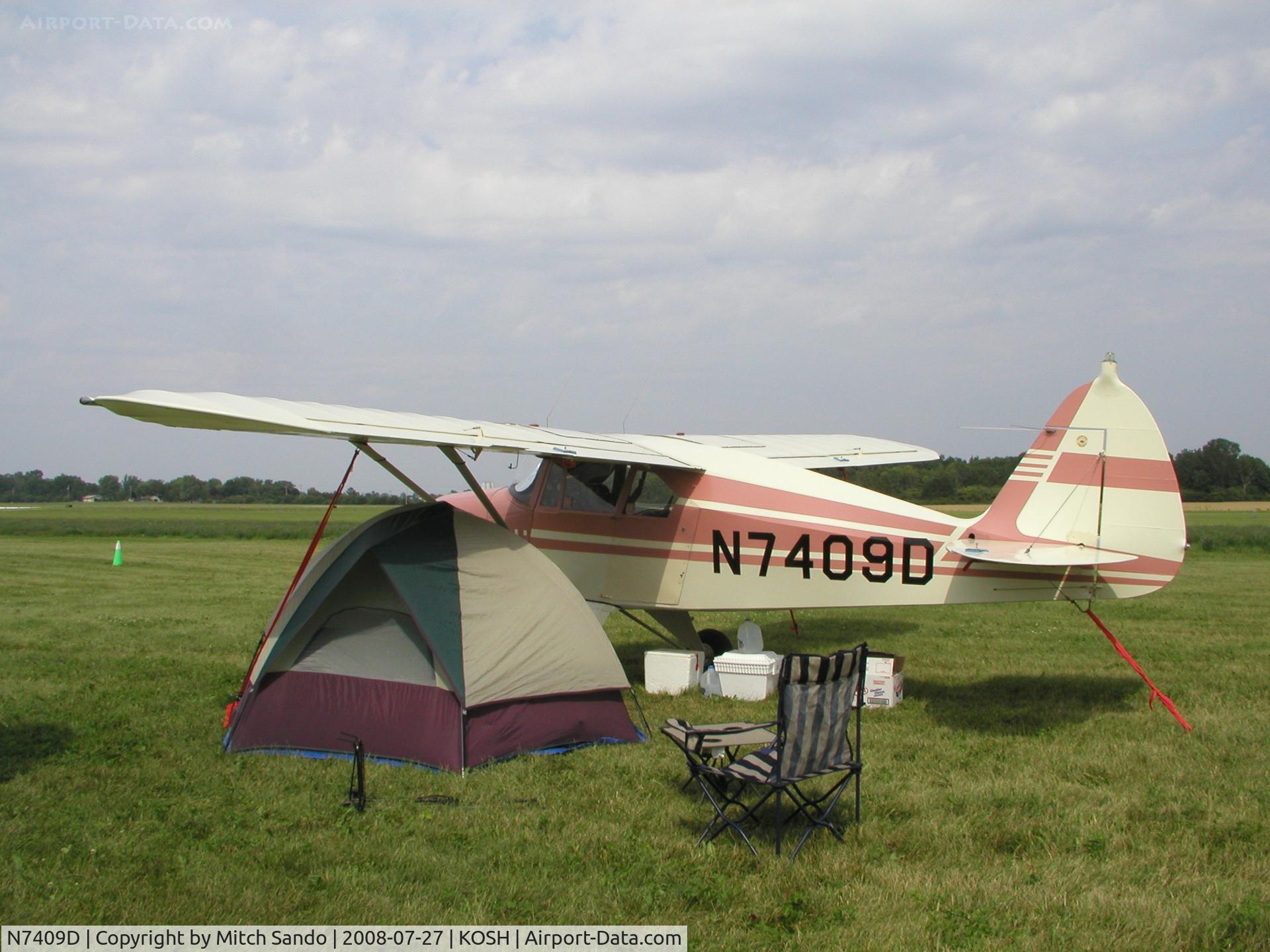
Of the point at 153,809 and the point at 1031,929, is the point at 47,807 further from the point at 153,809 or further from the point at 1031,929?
the point at 1031,929

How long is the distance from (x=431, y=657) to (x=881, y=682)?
3.82 m

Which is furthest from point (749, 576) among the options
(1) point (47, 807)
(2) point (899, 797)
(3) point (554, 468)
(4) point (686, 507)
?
(1) point (47, 807)

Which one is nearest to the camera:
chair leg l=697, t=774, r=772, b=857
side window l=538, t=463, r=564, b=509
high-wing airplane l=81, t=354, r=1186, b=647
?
chair leg l=697, t=774, r=772, b=857

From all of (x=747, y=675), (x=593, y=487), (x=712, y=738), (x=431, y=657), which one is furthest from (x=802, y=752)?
(x=593, y=487)

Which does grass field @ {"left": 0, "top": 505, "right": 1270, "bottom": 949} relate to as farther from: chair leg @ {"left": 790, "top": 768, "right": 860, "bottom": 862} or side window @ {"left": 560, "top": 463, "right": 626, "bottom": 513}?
side window @ {"left": 560, "top": 463, "right": 626, "bottom": 513}

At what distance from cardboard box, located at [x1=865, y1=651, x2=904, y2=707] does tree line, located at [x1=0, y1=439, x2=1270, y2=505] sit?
6.63 feet

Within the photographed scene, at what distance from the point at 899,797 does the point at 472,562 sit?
3.34m

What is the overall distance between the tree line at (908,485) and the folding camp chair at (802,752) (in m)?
3.85

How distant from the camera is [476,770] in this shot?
6.56 m

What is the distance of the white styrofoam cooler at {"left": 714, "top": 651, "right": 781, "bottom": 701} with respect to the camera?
28.9 feet

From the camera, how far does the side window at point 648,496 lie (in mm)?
9344

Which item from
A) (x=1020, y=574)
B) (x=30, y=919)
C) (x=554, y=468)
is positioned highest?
(x=554, y=468)

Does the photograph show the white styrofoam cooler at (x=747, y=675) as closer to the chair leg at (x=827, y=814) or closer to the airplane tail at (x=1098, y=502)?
the airplane tail at (x=1098, y=502)

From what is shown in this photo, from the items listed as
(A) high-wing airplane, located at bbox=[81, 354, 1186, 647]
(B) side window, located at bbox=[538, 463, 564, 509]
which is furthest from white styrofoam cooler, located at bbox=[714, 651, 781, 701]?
(B) side window, located at bbox=[538, 463, 564, 509]
